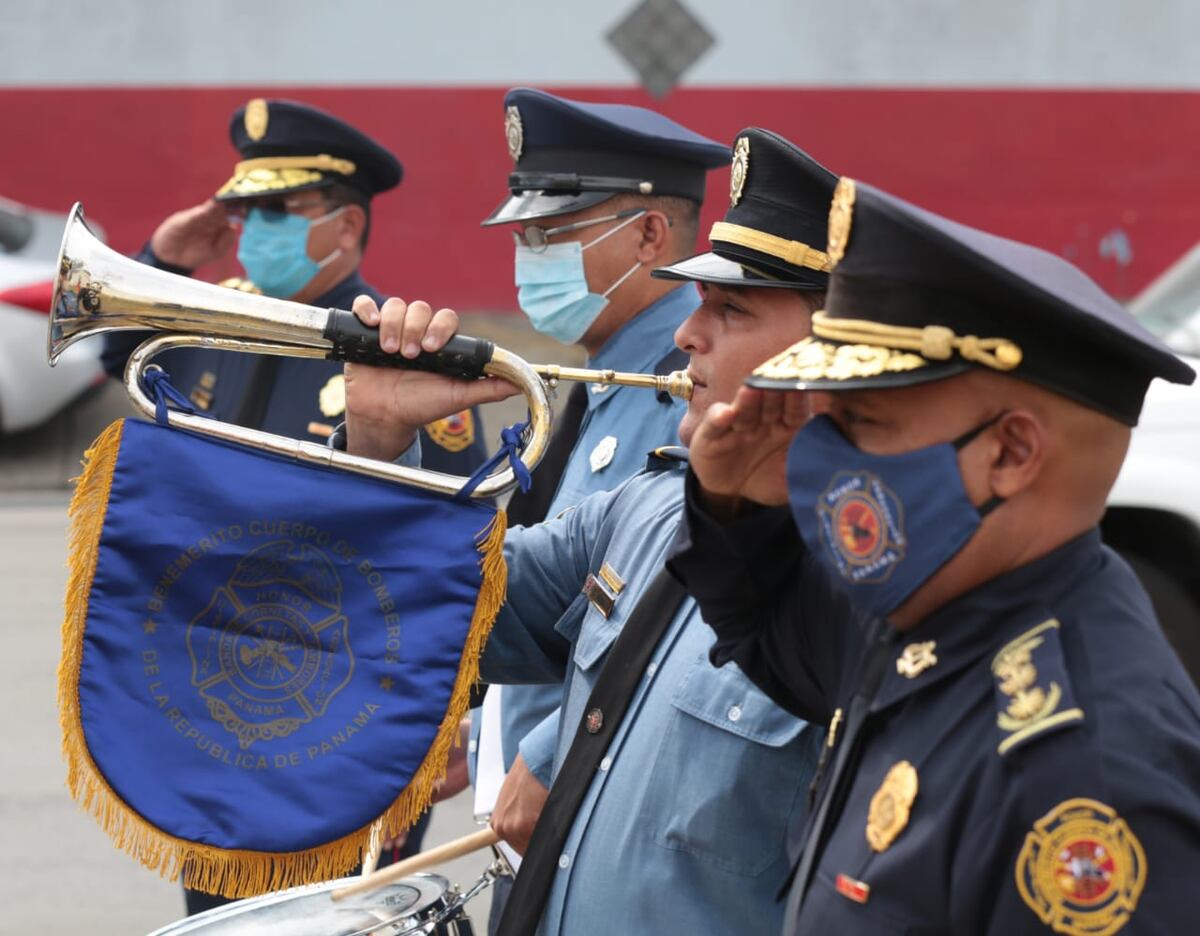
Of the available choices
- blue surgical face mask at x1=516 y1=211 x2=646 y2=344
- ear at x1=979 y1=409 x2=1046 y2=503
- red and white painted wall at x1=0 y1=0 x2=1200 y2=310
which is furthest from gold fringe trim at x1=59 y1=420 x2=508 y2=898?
red and white painted wall at x1=0 y1=0 x2=1200 y2=310

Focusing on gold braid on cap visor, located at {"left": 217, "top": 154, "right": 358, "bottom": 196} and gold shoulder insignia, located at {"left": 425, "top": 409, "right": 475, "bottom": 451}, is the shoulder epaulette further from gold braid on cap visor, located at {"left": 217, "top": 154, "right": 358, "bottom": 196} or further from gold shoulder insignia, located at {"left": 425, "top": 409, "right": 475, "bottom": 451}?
gold braid on cap visor, located at {"left": 217, "top": 154, "right": 358, "bottom": 196}

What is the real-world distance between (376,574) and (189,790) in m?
0.40

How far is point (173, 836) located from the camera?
2443 mm

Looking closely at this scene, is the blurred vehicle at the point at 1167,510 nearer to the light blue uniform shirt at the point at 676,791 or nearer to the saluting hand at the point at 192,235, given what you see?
the saluting hand at the point at 192,235

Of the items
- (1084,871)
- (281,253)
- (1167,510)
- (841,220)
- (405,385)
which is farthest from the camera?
(1167,510)

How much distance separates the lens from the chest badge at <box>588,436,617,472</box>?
3.37 m

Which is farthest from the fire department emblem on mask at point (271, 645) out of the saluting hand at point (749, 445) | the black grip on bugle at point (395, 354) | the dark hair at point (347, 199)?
the dark hair at point (347, 199)

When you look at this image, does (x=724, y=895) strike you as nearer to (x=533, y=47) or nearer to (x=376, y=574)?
(x=376, y=574)

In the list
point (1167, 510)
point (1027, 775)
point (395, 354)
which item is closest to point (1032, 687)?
point (1027, 775)

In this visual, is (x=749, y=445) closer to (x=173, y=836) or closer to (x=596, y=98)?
(x=173, y=836)

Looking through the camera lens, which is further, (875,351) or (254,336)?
(254,336)

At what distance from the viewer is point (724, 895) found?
219 centimetres

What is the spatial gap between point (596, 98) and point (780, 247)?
1070 cm

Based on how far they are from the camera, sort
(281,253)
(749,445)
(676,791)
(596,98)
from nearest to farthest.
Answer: (749,445), (676,791), (281,253), (596,98)
